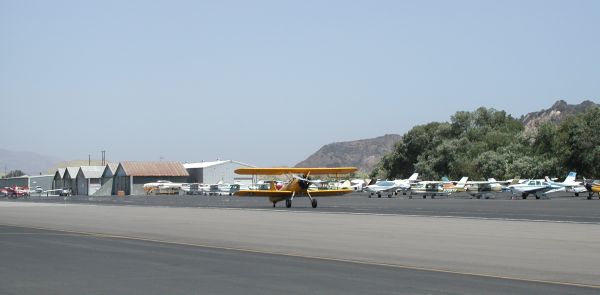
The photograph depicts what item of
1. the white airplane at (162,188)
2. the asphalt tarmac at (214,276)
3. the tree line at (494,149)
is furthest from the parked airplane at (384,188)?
the asphalt tarmac at (214,276)

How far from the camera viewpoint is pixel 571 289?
41.7 ft

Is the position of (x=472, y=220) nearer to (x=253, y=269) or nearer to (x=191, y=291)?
(x=253, y=269)

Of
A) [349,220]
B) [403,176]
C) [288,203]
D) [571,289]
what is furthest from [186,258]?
[403,176]

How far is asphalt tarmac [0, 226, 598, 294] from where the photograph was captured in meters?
12.5

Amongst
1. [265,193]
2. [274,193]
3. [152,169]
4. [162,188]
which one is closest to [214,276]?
[265,193]

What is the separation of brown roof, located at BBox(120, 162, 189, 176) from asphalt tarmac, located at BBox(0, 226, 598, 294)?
377 ft

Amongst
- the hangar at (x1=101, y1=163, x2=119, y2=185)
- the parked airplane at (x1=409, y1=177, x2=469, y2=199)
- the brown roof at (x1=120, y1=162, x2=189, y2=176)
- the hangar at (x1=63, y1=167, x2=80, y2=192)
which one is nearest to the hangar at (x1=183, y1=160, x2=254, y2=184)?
the brown roof at (x1=120, y1=162, x2=189, y2=176)

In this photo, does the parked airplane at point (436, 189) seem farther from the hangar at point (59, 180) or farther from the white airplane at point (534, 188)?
the hangar at point (59, 180)

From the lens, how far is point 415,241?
73.0ft

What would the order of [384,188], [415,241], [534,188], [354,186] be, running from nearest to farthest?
[415,241]
[534,188]
[384,188]
[354,186]

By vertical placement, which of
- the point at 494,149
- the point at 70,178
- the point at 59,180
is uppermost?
the point at 494,149

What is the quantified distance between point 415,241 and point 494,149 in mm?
106215

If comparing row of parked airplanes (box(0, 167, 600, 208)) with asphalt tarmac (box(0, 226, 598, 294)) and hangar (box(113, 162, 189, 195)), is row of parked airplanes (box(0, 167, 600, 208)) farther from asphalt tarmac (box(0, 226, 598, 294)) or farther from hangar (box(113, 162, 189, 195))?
asphalt tarmac (box(0, 226, 598, 294))

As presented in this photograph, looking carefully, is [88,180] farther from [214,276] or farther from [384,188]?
[214,276]
